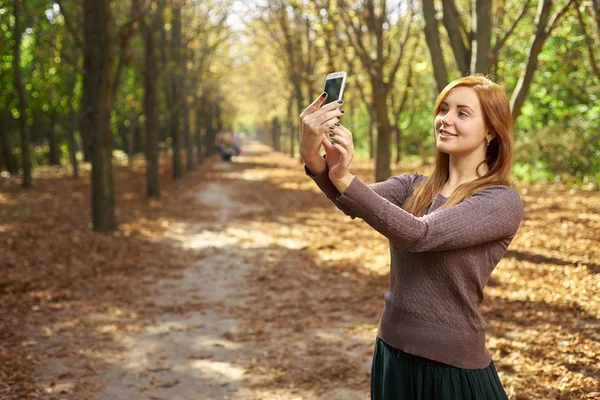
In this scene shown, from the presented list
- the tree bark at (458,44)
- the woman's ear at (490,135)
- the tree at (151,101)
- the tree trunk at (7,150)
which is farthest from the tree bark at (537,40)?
the tree trunk at (7,150)

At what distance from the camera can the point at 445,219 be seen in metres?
2.02

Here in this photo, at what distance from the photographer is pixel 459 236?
2025mm

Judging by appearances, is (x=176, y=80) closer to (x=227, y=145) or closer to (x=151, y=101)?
(x=151, y=101)

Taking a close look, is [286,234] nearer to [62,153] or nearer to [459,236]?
[459,236]

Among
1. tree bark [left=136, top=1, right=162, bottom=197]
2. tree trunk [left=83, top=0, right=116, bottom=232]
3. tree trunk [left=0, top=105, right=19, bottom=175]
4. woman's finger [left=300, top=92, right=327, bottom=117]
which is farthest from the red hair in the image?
tree trunk [left=0, top=105, right=19, bottom=175]

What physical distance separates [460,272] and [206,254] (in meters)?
8.58

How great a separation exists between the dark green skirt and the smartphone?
3.18ft

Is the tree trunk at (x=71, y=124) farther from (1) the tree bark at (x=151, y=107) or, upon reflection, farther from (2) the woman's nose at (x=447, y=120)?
(2) the woman's nose at (x=447, y=120)

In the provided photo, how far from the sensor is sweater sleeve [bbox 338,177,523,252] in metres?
1.93

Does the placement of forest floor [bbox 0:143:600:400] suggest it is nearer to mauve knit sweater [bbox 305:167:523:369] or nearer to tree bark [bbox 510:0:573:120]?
tree bark [bbox 510:0:573:120]

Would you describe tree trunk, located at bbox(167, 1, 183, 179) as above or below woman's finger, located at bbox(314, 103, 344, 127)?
above

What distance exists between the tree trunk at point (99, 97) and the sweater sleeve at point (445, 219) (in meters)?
9.83

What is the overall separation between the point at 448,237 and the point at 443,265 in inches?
7.4

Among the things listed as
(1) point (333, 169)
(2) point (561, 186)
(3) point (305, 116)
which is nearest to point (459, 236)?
(1) point (333, 169)
